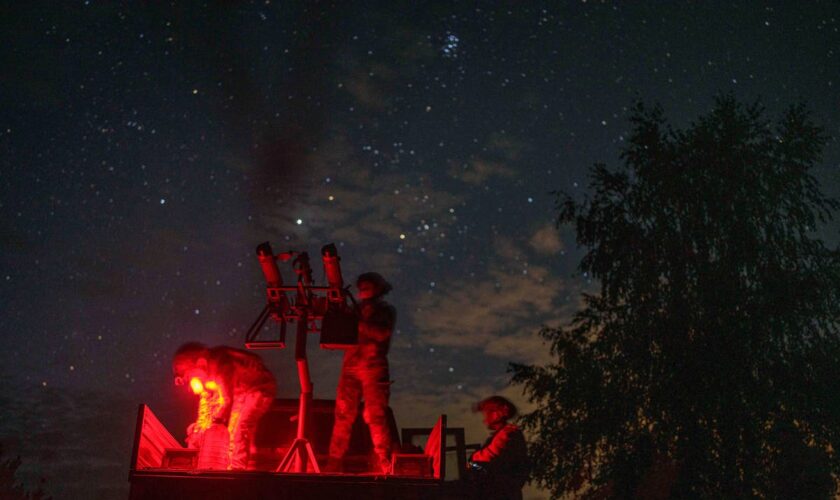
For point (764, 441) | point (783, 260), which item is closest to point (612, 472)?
point (764, 441)

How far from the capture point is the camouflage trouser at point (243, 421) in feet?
21.9

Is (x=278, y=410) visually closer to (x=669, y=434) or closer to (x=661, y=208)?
(x=669, y=434)

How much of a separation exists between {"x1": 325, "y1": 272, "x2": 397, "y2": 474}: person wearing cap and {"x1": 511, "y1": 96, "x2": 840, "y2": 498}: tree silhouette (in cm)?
943

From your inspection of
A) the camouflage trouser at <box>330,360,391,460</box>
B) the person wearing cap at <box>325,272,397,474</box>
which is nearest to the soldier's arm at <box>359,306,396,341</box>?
the person wearing cap at <box>325,272,397,474</box>

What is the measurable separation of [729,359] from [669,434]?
1.99 meters

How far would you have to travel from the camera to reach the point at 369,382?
6941mm

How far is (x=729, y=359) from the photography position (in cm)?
1423

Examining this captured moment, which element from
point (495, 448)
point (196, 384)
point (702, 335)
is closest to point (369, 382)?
point (495, 448)

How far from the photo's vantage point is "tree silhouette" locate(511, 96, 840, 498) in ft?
45.9

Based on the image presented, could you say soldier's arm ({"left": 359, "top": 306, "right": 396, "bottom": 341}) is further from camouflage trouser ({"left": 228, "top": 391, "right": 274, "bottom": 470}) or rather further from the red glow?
the red glow

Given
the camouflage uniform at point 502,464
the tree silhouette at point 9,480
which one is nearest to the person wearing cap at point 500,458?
the camouflage uniform at point 502,464

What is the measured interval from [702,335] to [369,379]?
33.5ft

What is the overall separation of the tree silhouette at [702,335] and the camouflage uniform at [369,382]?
31.0 ft

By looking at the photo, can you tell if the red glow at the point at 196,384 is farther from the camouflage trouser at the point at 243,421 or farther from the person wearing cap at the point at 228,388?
the camouflage trouser at the point at 243,421
